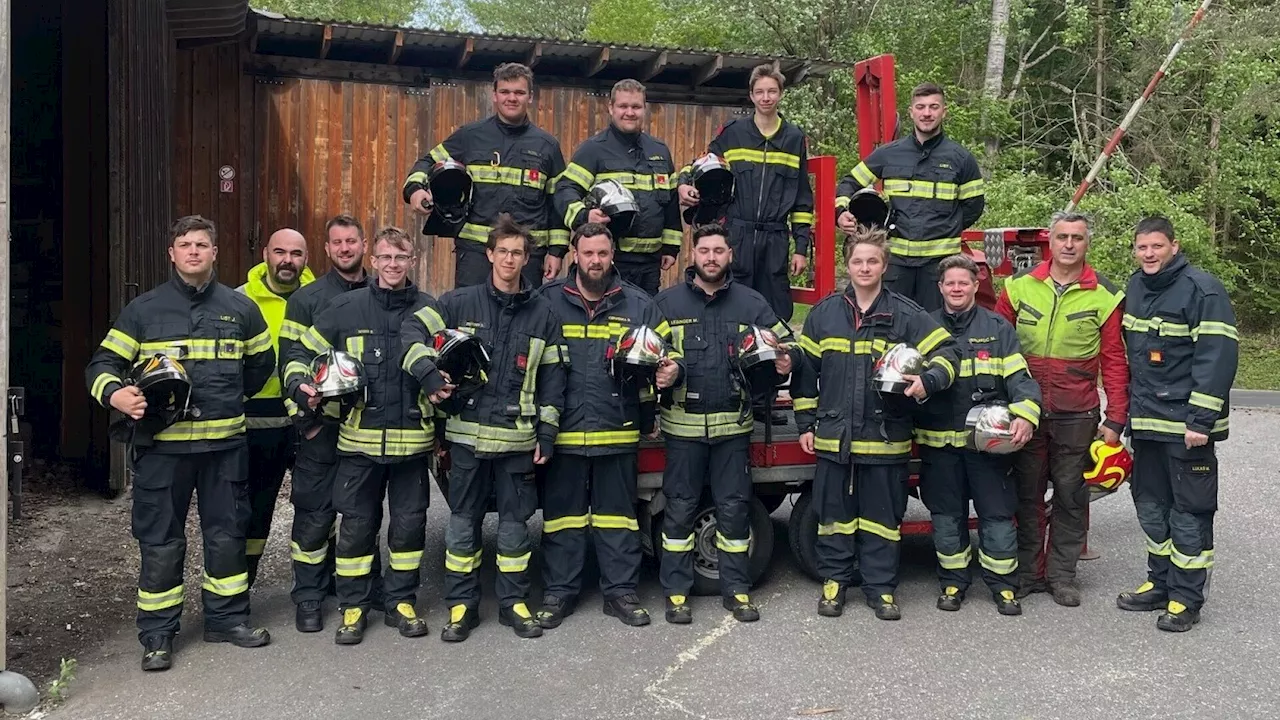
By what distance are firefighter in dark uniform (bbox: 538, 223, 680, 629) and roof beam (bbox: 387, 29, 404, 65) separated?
227 inches

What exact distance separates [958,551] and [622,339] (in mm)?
2213

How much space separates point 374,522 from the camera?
18.5 feet

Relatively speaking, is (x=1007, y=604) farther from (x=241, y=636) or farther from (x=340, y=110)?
(x=340, y=110)

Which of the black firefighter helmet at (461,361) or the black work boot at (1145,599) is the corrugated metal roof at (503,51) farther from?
the black work boot at (1145,599)

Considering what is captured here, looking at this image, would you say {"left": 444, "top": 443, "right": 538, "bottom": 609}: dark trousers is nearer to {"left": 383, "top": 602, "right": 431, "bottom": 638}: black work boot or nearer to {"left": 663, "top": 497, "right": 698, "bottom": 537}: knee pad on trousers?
{"left": 383, "top": 602, "right": 431, "bottom": 638}: black work boot

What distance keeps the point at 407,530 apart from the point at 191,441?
3.66 ft

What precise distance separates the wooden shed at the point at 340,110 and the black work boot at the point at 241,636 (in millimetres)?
6364

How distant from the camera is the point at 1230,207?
18.5 m

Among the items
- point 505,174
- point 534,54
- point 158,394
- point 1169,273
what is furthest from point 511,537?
point 534,54

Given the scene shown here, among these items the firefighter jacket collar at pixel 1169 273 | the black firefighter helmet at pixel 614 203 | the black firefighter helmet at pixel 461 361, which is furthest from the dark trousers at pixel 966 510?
the black firefighter helmet at pixel 461 361

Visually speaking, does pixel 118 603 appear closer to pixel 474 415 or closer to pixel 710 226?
pixel 474 415

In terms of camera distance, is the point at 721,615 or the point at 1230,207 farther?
the point at 1230,207

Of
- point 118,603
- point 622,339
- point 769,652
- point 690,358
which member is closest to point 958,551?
point 769,652

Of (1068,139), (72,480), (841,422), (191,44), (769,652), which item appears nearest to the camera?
(769,652)
